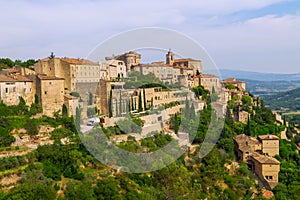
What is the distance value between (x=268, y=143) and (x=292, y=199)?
5776mm

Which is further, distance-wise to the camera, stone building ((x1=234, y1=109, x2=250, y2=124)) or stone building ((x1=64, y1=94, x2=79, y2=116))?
stone building ((x1=234, y1=109, x2=250, y2=124))

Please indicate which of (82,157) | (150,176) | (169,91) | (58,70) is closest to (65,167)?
(82,157)

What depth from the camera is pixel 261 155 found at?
22.5 m

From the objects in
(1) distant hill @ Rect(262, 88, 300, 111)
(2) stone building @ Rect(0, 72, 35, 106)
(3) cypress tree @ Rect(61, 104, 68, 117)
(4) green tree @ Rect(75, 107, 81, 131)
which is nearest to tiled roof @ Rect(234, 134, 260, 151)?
(4) green tree @ Rect(75, 107, 81, 131)

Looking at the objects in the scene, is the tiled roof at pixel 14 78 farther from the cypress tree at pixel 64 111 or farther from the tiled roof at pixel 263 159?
the tiled roof at pixel 263 159

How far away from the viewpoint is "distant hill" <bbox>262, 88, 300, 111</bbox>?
277 ft

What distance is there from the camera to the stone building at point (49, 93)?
773 inches

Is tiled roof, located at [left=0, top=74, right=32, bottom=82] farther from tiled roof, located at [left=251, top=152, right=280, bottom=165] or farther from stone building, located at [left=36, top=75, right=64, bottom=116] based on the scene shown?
tiled roof, located at [left=251, top=152, right=280, bottom=165]

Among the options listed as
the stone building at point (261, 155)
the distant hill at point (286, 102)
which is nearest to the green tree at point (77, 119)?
the stone building at point (261, 155)

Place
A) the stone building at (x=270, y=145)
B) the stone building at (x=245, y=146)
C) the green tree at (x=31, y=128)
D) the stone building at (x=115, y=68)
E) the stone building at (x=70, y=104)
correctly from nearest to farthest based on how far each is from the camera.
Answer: the green tree at (x=31, y=128)
the stone building at (x=70, y=104)
the stone building at (x=245, y=146)
the stone building at (x=270, y=145)
the stone building at (x=115, y=68)

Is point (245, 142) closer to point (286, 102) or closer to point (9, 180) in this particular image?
point (9, 180)

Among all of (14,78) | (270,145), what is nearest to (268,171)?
(270,145)

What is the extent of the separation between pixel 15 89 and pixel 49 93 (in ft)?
6.15

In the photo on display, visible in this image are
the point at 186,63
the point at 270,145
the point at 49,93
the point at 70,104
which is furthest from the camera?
the point at 186,63
